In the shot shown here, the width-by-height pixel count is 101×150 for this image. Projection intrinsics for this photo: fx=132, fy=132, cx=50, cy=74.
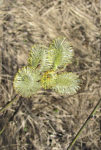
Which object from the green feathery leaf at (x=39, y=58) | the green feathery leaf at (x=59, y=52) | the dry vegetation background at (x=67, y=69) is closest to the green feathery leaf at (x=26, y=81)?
the green feathery leaf at (x=39, y=58)

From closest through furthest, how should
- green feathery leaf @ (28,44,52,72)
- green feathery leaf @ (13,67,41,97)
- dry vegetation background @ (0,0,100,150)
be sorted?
green feathery leaf @ (13,67,41,97) < green feathery leaf @ (28,44,52,72) < dry vegetation background @ (0,0,100,150)

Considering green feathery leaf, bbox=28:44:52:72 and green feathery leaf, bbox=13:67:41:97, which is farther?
green feathery leaf, bbox=28:44:52:72

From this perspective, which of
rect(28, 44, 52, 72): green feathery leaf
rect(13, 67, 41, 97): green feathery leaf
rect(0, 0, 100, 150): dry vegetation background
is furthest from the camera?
rect(0, 0, 100, 150): dry vegetation background

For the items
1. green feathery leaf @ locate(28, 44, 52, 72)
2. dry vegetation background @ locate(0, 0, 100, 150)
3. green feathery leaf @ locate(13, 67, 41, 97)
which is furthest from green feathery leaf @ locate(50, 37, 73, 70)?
dry vegetation background @ locate(0, 0, 100, 150)

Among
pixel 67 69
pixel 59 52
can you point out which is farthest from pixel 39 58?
pixel 67 69

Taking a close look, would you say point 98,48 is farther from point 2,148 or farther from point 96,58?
point 2,148

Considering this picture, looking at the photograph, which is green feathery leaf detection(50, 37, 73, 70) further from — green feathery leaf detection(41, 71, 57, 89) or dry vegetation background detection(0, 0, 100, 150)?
dry vegetation background detection(0, 0, 100, 150)

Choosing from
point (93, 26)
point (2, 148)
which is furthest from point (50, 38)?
point (2, 148)

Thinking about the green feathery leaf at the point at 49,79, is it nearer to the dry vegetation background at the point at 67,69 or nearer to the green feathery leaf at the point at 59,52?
the green feathery leaf at the point at 59,52

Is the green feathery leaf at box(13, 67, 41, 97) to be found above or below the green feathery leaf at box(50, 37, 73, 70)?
below
